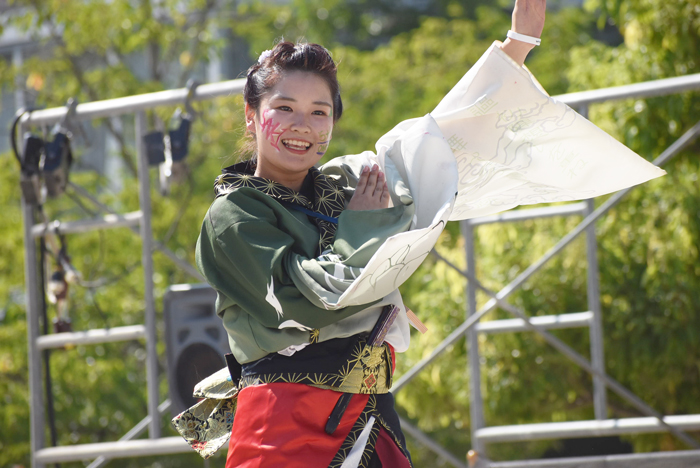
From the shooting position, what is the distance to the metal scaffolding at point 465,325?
272cm

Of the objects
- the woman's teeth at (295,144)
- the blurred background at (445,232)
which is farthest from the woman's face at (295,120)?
the blurred background at (445,232)

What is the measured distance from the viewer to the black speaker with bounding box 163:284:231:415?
3.06 meters

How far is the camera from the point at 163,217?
6.30 m

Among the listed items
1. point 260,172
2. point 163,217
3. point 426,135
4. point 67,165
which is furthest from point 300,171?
point 163,217

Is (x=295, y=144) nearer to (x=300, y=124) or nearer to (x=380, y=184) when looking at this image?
(x=300, y=124)

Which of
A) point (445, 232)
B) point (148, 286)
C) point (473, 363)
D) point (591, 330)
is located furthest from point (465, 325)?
point (445, 232)

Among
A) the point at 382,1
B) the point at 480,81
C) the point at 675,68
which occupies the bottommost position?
the point at 480,81

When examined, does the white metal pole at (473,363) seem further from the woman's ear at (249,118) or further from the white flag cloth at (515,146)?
the woman's ear at (249,118)

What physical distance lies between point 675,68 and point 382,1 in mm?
6805

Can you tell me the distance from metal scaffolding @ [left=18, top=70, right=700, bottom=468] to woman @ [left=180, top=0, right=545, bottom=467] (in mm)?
1399

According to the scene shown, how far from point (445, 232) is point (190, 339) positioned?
9.18 feet

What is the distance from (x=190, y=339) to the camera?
312cm

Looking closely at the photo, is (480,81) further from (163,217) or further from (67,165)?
(163,217)

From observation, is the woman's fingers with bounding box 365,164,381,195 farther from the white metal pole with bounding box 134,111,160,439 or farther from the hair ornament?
the white metal pole with bounding box 134,111,160,439
